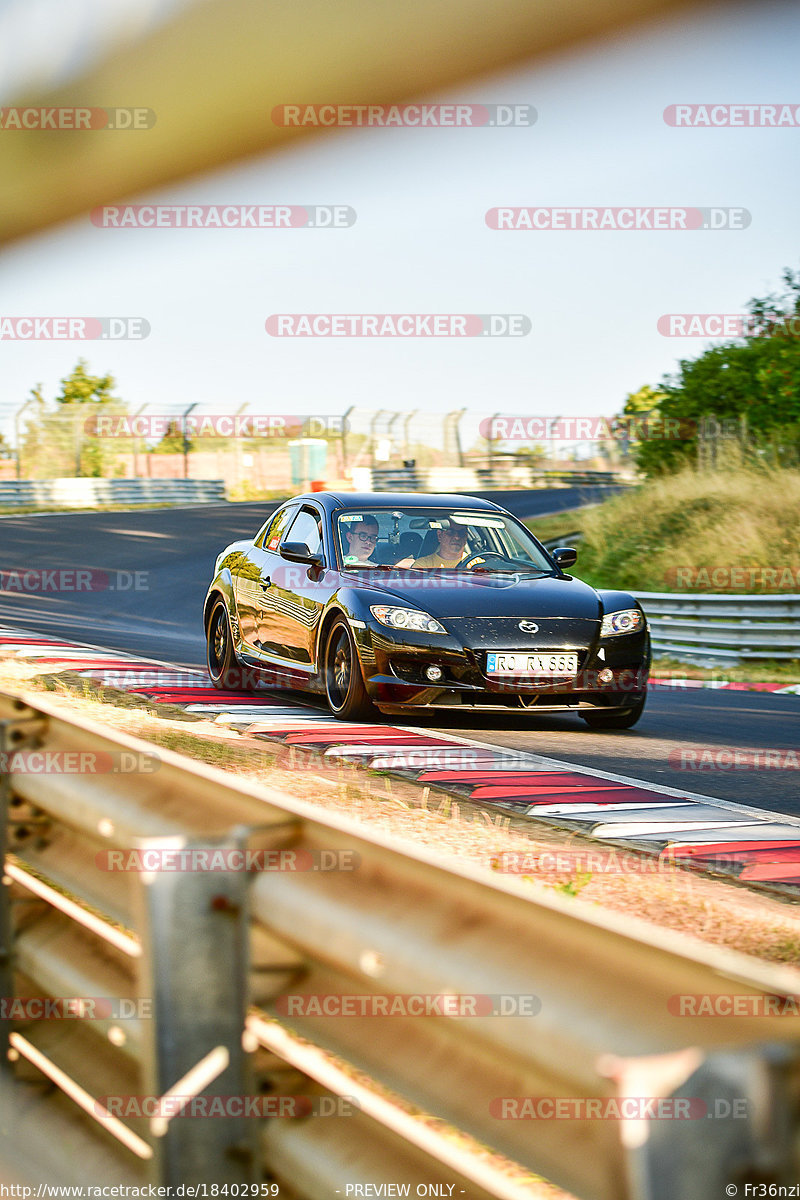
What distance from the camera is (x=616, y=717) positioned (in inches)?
370

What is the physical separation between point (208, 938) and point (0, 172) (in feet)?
3.80

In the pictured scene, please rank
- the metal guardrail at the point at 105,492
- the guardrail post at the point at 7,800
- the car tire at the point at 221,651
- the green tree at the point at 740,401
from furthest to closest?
the metal guardrail at the point at 105,492 → the green tree at the point at 740,401 → the car tire at the point at 221,651 → the guardrail post at the point at 7,800

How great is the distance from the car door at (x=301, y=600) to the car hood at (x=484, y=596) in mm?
401

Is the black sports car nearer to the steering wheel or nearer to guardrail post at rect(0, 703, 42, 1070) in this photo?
the steering wheel

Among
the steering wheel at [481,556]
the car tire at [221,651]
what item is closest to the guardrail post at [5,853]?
the steering wheel at [481,556]

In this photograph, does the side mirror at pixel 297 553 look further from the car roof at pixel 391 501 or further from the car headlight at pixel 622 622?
the car headlight at pixel 622 622

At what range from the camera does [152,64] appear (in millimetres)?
1330

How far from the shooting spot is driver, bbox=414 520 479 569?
31.9 ft

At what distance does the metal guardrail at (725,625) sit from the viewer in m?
16.1

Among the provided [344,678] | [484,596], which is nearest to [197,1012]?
[344,678]

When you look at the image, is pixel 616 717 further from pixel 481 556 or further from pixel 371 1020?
pixel 371 1020

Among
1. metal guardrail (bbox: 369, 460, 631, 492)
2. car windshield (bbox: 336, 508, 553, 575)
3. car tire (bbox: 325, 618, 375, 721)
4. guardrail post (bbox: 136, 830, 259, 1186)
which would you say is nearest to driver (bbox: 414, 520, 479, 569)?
car windshield (bbox: 336, 508, 553, 575)

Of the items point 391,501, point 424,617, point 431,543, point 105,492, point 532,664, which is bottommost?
point 532,664

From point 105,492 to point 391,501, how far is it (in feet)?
100
